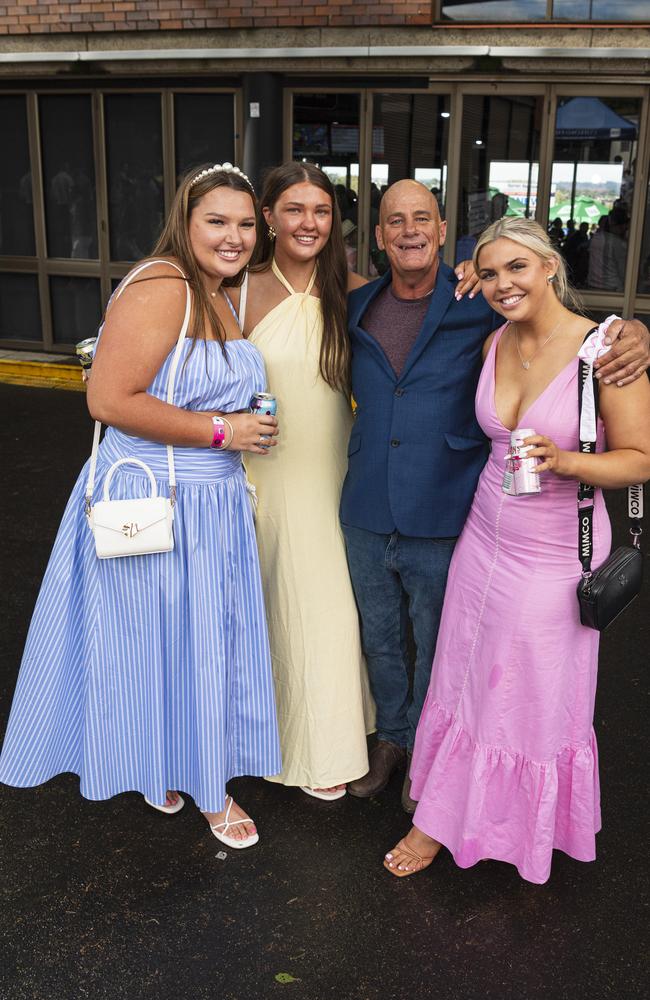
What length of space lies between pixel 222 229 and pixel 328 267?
0.49 meters

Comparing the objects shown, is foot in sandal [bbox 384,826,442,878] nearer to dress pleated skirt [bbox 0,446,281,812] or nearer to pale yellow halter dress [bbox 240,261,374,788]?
pale yellow halter dress [bbox 240,261,374,788]

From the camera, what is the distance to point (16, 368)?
1143cm

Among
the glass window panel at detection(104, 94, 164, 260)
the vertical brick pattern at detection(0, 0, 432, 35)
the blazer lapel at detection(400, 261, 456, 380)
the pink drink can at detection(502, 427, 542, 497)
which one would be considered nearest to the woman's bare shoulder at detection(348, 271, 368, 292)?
the blazer lapel at detection(400, 261, 456, 380)

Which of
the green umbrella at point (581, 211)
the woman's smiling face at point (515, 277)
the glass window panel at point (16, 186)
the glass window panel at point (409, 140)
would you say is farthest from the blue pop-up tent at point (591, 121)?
the woman's smiling face at point (515, 277)

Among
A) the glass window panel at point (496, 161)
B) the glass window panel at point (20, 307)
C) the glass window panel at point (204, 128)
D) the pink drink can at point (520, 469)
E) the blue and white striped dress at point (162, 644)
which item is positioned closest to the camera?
the pink drink can at point (520, 469)

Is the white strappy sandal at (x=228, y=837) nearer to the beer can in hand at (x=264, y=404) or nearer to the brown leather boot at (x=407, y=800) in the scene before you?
the brown leather boot at (x=407, y=800)

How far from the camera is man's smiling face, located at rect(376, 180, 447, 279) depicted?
3154 mm

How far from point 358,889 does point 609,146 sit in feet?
28.3

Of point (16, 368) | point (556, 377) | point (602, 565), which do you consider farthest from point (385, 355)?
point (16, 368)

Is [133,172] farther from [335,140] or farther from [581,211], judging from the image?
[581,211]

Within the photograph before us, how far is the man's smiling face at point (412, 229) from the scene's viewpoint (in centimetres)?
315

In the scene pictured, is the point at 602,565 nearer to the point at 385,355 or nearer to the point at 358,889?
the point at 385,355

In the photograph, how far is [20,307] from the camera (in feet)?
40.2

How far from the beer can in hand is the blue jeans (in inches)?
22.5
